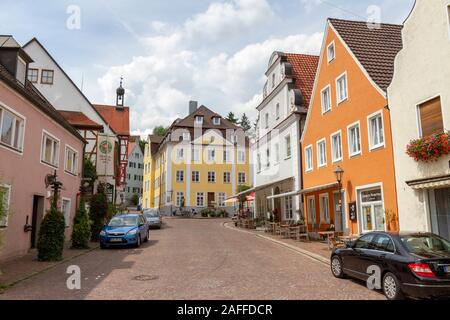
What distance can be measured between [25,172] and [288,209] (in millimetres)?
17561

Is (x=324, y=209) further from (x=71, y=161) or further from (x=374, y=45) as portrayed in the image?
(x=71, y=161)

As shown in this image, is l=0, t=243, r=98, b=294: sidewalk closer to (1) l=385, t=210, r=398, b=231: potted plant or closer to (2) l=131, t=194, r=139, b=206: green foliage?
(1) l=385, t=210, r=398, b=231: potted plant

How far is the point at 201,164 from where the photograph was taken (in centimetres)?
5597

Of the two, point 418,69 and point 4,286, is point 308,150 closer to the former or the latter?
point 418,69

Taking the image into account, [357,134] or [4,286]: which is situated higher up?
[357,134]

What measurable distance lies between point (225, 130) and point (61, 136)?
131 ft

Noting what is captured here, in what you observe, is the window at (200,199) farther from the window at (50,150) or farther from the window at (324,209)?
the window at (50,150)

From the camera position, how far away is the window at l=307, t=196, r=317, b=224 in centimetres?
2258

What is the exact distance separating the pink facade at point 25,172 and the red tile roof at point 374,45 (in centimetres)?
1407

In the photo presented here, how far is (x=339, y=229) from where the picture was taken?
19828 millimetres

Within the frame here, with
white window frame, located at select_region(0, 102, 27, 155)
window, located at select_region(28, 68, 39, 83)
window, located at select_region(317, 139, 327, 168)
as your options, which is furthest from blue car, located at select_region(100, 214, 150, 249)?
window, located at select_region(28, 68, 39, 83)

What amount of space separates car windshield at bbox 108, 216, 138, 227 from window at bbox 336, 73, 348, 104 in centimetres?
1193
